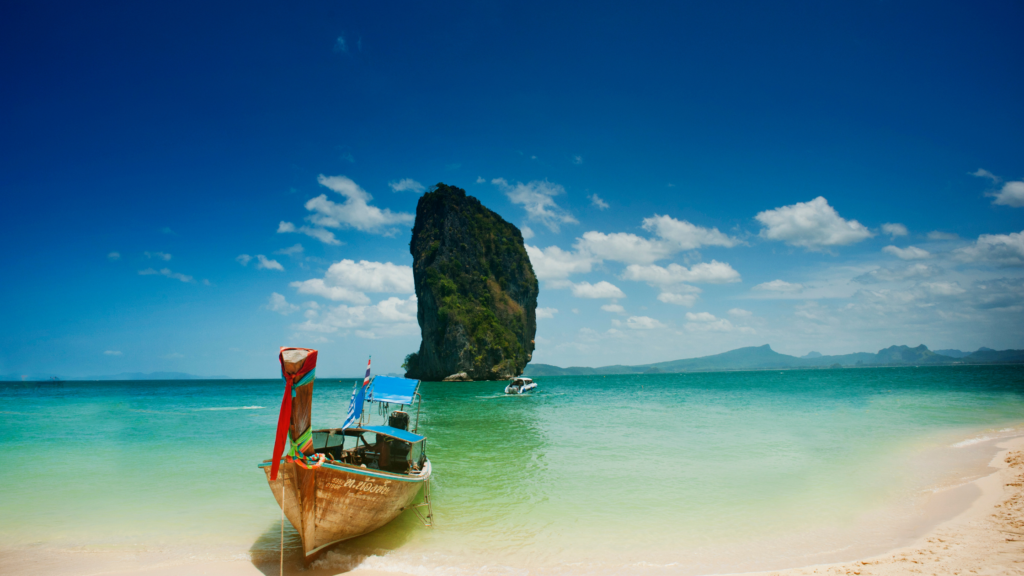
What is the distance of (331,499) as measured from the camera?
7.37 meters

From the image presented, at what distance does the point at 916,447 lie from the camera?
54.5 feet

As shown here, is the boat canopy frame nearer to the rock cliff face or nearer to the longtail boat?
the longtail boat

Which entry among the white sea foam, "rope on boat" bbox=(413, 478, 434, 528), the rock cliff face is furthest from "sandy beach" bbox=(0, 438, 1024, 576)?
the rock cliff face

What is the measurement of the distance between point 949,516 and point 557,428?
16.0 meters

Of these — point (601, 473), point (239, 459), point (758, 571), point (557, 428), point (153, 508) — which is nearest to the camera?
point (758, 571)

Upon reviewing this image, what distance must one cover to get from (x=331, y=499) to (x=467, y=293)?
261ft

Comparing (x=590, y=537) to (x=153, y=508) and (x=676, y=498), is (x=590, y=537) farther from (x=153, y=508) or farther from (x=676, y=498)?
(x=153, y=508)

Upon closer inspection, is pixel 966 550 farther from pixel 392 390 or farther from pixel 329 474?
pixel 392 390

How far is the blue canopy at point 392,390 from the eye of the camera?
49.0 ft

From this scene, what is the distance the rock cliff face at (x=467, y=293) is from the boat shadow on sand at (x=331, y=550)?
68.2 m

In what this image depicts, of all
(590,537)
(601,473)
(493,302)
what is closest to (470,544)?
(590,537)

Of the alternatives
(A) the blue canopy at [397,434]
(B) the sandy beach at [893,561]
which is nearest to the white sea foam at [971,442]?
(B) the sandy beach at [893,561]

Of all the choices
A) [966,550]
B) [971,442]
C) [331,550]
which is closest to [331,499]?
[331,550]

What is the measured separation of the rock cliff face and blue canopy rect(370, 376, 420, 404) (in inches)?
2443
